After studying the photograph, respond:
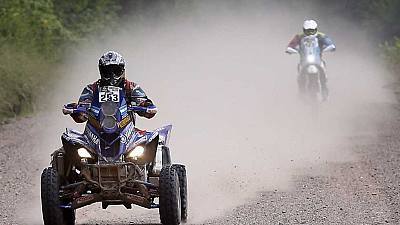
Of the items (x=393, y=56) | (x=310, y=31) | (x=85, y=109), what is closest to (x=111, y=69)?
(x=85, y=109)

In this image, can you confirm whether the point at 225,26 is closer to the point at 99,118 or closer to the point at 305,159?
the point at 305,159

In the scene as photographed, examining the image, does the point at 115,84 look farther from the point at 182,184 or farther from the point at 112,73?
the point at 182,184

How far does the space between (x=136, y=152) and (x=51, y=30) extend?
24.3 metres

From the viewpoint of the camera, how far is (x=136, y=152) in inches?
378

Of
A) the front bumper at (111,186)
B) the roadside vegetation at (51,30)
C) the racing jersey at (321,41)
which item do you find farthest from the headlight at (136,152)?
the roadside vegetation at (51,30)

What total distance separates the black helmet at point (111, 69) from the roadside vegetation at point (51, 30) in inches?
523

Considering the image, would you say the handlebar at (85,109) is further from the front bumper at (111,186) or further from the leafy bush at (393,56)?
the leafy bush at (393,56)

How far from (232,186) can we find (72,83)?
54.2 ft

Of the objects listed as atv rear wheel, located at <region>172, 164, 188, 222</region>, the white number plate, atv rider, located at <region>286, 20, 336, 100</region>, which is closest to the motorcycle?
atv rider, located at <region>286, 20, 336, 100</region>

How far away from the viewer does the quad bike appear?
943 centimetres

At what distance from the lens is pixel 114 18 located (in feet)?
129

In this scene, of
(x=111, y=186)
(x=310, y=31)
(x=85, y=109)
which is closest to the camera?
(x=111, y=186)

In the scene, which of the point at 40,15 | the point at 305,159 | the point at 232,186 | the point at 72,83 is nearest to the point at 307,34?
the point at 305,159

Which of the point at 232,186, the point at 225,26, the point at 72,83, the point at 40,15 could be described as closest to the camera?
the point at 232,186
